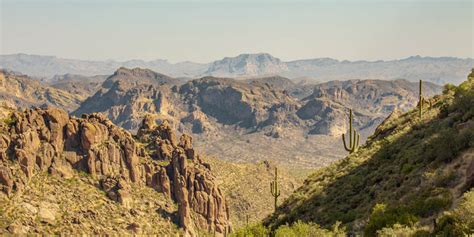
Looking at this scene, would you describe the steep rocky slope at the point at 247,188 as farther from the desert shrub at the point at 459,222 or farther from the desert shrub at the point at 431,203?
the desert shrub at the point at 459,222

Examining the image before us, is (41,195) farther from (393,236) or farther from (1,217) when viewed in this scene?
(393,236)

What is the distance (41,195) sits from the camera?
98.2 meters

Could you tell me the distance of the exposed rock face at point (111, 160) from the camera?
103 metres

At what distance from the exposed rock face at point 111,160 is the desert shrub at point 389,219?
263ft

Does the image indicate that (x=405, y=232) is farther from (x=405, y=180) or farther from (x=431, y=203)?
(x=405, y=180)

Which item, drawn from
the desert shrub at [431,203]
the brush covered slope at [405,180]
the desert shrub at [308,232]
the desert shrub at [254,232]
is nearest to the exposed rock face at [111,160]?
the brush covered slope at [405,180]

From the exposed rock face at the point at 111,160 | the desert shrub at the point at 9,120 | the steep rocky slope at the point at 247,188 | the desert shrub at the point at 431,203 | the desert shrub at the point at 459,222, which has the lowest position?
the steep rocky slope at the point at 247,188

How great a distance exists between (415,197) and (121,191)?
275 ft

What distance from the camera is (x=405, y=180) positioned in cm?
3859

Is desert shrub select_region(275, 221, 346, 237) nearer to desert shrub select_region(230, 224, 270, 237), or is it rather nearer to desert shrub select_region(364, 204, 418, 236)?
desert shrub select_region(364, 204, 418, 236)

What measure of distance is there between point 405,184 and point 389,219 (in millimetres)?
8345

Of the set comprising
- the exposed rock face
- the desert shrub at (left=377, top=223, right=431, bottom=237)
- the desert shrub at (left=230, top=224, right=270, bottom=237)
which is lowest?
the exposed rock face

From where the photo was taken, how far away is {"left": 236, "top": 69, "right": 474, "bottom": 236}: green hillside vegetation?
94.1 feet

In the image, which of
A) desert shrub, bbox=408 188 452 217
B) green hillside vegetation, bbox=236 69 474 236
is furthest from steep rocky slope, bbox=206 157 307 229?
desert shrub, bbox=408 188 452 217
